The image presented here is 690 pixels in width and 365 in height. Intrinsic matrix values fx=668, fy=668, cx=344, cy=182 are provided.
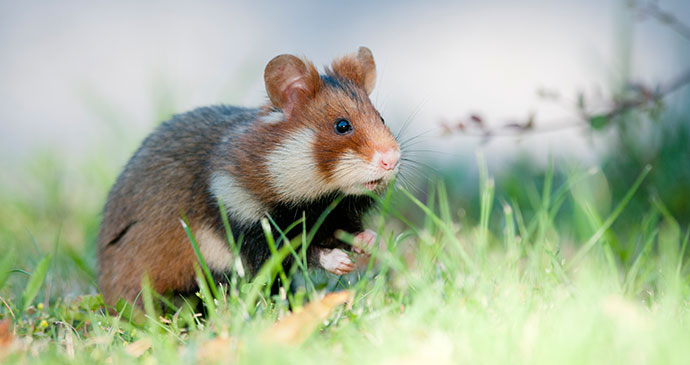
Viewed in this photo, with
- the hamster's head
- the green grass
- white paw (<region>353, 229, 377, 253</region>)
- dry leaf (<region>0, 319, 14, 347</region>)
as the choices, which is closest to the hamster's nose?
the hamster's head

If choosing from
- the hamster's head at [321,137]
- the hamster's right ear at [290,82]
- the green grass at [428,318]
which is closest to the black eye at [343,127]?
the hamster's head at [321,137]

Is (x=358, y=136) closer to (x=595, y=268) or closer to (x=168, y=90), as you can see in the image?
(x=595, y=268)

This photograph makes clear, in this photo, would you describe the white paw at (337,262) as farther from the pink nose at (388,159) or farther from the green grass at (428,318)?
the pink nose at (388,159)

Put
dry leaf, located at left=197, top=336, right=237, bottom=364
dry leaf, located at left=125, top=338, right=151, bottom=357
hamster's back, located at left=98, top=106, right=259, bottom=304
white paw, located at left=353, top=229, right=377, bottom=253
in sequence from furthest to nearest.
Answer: hamster's back, located at left=98, top=106, right=259, bottom=304, white paw, located at left=353, top=229, right=377, bottom=253, dry leaf, located at left=125, top=338, right=151, bottom=357, dry leaf, located at left=197, top=336, right=237, bottom=364

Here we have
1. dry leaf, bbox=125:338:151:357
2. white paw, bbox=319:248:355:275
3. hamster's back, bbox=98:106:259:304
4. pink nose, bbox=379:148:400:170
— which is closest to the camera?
dry leaf, bbox=125:338:151:357

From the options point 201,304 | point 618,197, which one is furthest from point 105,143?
point 618,197

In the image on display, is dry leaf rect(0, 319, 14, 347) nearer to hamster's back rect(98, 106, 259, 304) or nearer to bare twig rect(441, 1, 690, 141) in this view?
hamster's back rect(98, 106, 259, 304)
